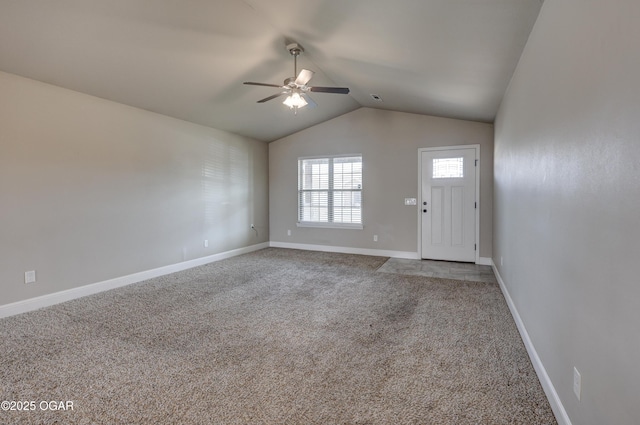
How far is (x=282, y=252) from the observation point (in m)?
6.55

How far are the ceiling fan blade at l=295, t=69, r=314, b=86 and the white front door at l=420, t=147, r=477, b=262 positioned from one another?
312 cm

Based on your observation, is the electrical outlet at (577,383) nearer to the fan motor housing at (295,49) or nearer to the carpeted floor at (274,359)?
the carpeted floor at (274,359)

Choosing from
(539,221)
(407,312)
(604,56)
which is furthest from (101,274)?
(604,56)

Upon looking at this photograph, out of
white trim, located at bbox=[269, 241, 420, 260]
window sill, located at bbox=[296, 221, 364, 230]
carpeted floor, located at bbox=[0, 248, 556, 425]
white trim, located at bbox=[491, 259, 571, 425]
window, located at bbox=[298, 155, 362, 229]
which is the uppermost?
window, located at bbox=[298, 155, 362, 229]

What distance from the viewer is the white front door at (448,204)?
18.0 ft

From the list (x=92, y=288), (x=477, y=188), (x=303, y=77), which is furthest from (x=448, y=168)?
(x=92, y=288)

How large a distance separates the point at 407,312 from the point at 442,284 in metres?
1.25

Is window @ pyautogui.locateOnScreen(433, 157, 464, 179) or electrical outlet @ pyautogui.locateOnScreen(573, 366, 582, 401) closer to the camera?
electrical outlet @ pyautogui.locateOnScreen(573, 366, 582, 401)

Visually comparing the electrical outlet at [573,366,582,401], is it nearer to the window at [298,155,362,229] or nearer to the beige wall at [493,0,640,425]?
the beige wall at [493,0,640,425]

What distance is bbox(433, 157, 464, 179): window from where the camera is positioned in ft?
18.2

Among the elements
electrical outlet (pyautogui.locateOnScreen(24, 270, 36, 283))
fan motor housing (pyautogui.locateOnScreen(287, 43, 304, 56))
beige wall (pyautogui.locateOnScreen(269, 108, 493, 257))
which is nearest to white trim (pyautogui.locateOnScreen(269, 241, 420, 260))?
beige wall (pyautogui.locateOnScreen(269, 108, 493, 257))

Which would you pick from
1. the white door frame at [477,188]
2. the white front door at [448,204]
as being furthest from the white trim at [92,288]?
the white front door at [448,204]

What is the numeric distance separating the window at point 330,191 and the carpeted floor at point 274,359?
276 cm

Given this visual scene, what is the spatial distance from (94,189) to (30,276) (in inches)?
45.3
